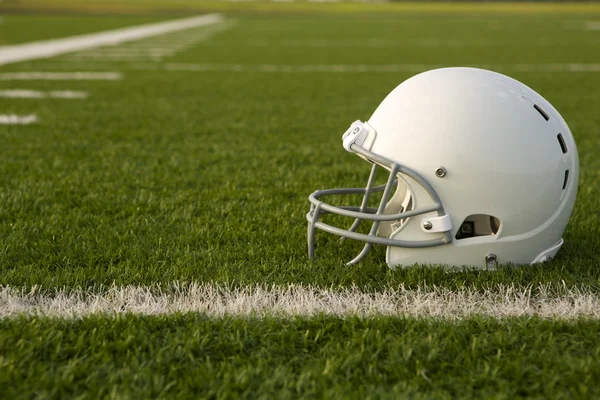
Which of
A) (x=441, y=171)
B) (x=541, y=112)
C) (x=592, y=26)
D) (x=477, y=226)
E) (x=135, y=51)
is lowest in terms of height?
(x=592, y=26)

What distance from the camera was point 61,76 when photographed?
9133 millimetres

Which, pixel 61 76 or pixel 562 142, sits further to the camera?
pixel 61 76

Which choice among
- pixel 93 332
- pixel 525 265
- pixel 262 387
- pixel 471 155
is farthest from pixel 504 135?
pixel 93 332

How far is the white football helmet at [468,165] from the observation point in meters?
2.19

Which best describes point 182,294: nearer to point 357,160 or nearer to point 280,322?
point 280,322

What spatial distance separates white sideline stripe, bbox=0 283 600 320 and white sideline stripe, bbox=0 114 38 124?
3736mm

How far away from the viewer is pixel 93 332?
1.87m

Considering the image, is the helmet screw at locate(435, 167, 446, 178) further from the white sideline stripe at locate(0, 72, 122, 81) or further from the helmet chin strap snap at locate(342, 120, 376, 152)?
the white sideline stripe at locate(0, 72, 122, 81)

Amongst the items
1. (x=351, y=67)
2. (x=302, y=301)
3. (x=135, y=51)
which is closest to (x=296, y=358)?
(x=302, y=301)

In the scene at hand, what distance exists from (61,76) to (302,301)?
796cm

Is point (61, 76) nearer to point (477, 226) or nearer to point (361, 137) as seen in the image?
point (361, 137)

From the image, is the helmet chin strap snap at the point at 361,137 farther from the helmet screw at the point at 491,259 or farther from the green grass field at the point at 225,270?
the helmet screw at the point at 491,259

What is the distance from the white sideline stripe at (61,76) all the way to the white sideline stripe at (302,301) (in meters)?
7.18

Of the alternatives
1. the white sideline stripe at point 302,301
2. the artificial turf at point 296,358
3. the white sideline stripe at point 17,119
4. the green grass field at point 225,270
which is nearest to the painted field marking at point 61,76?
the green grass field at point 225,270
